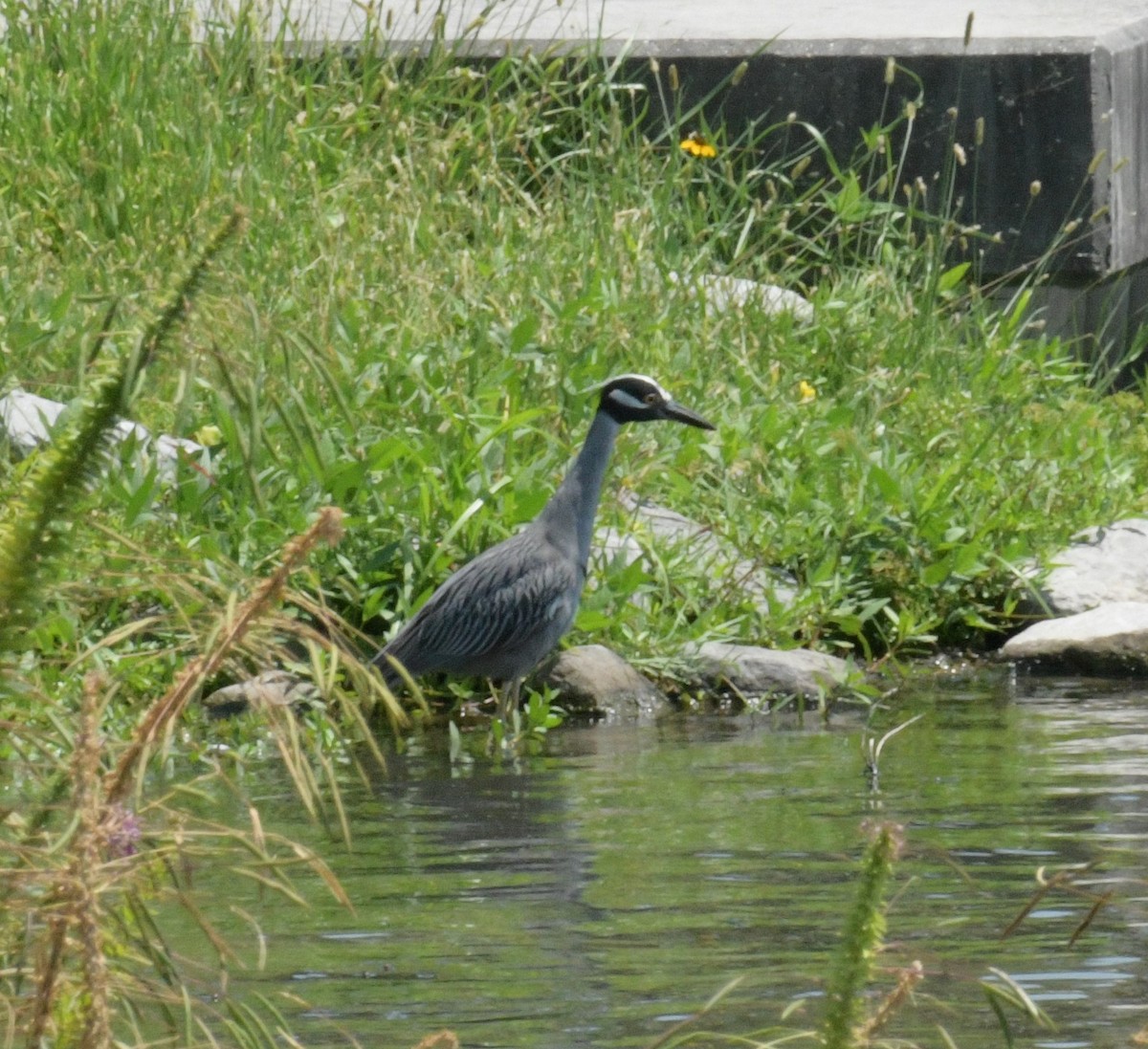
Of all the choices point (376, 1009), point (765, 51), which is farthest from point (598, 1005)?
point (765, 51)

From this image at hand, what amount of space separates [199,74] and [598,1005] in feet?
20.1

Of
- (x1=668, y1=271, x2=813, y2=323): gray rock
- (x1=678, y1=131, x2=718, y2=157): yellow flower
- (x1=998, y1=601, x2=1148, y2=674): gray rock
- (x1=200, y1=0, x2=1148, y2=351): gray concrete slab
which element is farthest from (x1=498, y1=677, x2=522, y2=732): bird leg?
(x1=200, y1=0, x2=1148, y2=351): gray concrete slab

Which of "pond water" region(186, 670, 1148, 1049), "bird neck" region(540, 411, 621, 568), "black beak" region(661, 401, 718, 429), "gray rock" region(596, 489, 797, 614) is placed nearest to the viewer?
"pond water" region(186, 670, 1148, 1049)

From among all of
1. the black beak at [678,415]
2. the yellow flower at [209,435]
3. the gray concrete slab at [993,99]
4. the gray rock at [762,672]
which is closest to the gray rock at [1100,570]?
the gray rock at [762,672]

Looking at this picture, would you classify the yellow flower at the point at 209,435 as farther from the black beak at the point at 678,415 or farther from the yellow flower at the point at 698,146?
the yellow flower at the point at 698,146

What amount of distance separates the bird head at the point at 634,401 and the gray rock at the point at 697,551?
1.52ft

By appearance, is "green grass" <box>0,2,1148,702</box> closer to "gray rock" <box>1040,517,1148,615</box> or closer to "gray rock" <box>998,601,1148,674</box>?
"gray rock" <box>1040,517,1148,615</box>

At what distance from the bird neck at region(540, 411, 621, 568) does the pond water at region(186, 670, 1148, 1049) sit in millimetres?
564

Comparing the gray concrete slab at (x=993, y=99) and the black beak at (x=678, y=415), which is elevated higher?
the gray concrete slab at (x=993, y=99)

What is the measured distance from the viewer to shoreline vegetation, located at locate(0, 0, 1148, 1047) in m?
6.62

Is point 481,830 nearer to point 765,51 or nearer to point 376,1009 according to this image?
point 376,1009

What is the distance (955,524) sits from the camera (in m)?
7.54

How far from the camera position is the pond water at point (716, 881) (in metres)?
3.43

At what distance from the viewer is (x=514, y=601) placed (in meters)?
6.11
